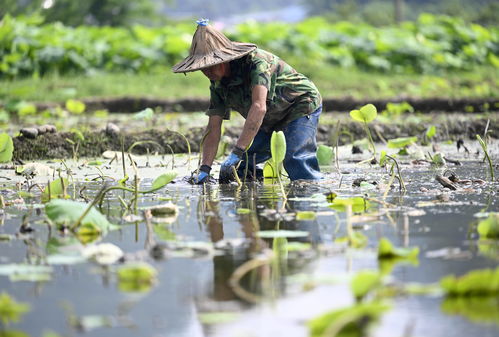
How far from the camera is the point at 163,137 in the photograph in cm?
761

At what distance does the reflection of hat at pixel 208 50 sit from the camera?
4898 millimetres

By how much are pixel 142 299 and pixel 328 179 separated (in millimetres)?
3014

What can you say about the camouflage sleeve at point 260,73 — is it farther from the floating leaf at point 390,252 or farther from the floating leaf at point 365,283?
the floating leaf at point 365,283

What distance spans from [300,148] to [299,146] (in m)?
0.01

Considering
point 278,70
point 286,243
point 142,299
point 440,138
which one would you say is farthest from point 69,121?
point 142,299

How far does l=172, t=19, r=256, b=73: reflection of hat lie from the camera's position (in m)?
4.90

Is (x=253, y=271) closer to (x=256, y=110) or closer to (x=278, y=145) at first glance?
(x=278, y=145)

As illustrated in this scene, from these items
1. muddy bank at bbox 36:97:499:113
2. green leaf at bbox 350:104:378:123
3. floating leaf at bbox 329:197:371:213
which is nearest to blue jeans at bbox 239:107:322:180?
green leaf at bbox 350:104:378:123

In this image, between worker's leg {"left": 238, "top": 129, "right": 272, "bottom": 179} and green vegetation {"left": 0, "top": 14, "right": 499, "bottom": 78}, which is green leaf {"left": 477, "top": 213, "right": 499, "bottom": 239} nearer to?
worker's leg {"left": 238, "top": 129, "right": 272, "bottom": 179}

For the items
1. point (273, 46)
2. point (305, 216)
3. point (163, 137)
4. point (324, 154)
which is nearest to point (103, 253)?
point (305, 216)

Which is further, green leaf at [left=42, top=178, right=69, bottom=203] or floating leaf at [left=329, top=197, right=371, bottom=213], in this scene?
green leaf at [left=42, top=178, right=69, bottom=203]

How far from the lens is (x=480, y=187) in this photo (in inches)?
196

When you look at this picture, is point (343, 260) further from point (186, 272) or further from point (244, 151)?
point (244, 151)

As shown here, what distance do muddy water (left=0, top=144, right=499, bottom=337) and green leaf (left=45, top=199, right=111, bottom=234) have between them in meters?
0.06
